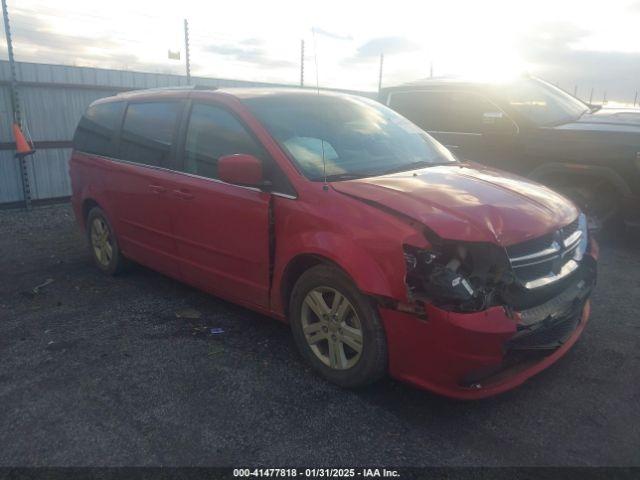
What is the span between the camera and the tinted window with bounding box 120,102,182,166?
4.36 m

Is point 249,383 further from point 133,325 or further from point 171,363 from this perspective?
point 133,325

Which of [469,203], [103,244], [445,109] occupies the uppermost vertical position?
[445,109]

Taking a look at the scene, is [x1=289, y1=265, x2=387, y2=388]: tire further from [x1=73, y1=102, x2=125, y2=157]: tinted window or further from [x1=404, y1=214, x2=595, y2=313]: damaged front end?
[x1=73, y1=102, x2=125, y2=157]: tinted window

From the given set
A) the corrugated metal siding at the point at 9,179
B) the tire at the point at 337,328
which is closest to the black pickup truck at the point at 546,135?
the tire at the point at 337,328

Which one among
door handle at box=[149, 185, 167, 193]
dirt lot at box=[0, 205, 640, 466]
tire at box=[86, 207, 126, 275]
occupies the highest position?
door handle at box=[149, 185, 167, 193]

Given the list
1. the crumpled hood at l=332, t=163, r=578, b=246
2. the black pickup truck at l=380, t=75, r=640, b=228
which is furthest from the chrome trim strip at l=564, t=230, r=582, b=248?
the black pickup truck at l=380, t=75, r=640, b=228

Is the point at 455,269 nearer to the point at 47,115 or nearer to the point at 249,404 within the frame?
the point at 249,404

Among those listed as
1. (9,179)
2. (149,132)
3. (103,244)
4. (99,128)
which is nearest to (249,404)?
(149,132)

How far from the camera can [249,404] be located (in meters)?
3.04

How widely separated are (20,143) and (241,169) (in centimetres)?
639

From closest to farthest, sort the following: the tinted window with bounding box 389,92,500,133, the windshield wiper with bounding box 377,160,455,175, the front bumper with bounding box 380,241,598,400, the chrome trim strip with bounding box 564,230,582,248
Answer: the front bumper with bounding box 380,241,598,400, the chrome trim strip with bounding box 564,230,582,248, the windshield wiper with bounding box 377,160,455,175, the tinted window with bounding box 389,92,500,133

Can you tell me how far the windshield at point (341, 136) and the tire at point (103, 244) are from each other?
232cm

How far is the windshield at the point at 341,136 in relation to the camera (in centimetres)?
351

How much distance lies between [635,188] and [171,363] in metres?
5.05
